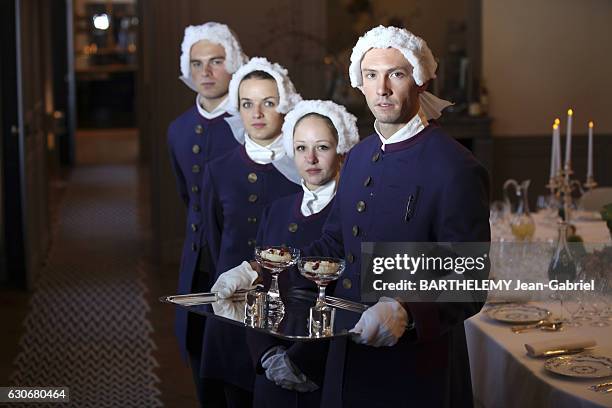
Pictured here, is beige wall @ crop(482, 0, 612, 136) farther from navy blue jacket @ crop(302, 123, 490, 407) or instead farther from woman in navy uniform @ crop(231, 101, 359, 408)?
navy blue jacket @ crop(302, 123, 490, 407)

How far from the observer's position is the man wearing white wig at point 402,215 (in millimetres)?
2256

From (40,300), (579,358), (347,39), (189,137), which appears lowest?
(40,300)

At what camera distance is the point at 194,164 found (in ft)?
12.0

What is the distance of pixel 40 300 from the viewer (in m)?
6.30

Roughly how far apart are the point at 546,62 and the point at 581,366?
4.80 meters

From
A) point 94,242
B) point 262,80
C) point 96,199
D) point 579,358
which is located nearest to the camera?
point 579,358

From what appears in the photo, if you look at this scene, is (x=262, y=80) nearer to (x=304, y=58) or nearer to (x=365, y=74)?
(x=365, y=74)

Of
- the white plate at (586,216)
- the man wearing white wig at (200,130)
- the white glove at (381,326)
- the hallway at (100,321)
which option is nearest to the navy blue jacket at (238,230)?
the man wearing white wig at (200,130)

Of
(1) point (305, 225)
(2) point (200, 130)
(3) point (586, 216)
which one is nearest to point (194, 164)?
(2) point (200, 130)

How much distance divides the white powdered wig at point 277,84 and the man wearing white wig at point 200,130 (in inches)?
10.3

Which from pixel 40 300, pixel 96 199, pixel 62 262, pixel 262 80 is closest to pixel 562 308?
pixel 262 80

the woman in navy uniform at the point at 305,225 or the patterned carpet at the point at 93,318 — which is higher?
the woman in navy uniform at the point at 305,225

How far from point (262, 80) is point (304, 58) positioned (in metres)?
4.05

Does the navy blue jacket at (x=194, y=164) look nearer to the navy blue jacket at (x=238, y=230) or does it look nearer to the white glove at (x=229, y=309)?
the navy blue jacket at (x=238, y=230)
